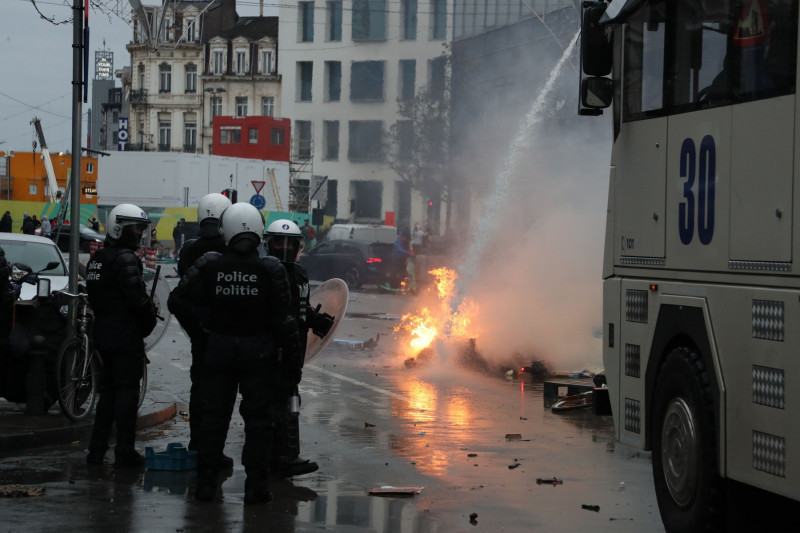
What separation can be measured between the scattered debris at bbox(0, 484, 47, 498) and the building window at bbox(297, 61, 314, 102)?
5972 cm

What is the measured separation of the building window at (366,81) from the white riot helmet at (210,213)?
4428 cm

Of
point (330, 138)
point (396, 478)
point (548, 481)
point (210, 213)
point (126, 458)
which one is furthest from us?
point (330, 138)

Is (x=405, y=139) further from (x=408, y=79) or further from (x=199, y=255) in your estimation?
(x=199, y=255)

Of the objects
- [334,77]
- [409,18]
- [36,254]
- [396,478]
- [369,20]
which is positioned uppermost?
[369,20]

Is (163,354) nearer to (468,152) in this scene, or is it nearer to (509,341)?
(509,341)

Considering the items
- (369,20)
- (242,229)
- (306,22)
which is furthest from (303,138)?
(242,229)

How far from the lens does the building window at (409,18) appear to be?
5031 centimetres

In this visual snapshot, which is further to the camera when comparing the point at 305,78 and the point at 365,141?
the point at 305,78

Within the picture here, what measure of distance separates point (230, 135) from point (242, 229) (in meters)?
→ 73.7

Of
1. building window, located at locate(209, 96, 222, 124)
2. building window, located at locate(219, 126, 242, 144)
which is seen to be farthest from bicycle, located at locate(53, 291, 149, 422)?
building window, located at locate(209, 96, 222, 124)

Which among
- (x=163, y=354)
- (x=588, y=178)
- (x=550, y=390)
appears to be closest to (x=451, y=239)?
(x=588, y=178)

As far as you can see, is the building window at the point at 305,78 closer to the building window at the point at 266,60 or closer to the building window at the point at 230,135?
the building window at the point at 230,135

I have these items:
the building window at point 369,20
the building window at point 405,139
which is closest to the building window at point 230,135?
the building window at point 369,20

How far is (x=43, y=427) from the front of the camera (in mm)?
9805
